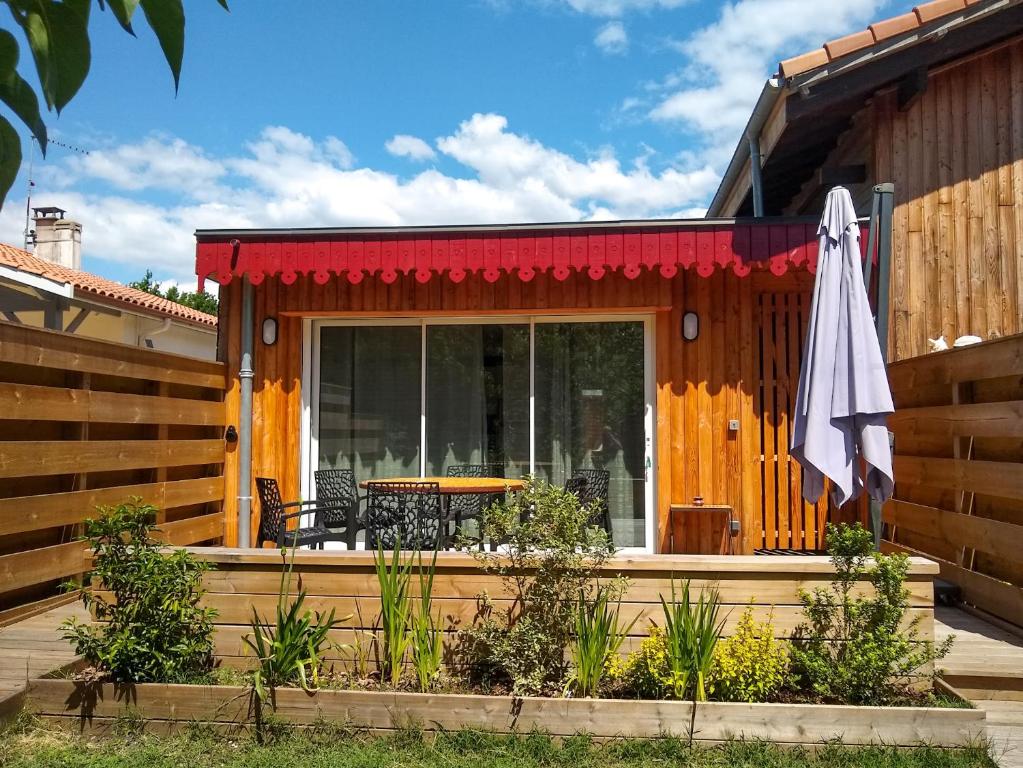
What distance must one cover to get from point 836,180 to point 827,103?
3.26 ft

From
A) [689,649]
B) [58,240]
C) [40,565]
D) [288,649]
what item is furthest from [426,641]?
[58,240]

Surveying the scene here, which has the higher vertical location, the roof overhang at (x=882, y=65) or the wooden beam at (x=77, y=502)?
the roof overhang at (x=882, y=65)

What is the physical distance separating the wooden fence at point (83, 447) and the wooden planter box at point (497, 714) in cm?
171

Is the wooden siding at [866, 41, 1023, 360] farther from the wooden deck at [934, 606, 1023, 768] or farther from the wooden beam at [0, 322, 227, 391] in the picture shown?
the wooden beam at [0, 322, 227, 391]

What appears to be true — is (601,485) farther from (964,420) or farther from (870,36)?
(870,36)

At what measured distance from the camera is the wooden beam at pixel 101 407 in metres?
5.13

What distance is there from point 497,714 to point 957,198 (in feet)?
20.5

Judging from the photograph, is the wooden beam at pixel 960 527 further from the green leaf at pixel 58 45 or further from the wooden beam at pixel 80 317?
the wooden beam at pixel 80 317

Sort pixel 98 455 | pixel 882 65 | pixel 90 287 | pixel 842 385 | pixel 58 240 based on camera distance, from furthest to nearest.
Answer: pixel 58 240, pixel 90 287, pixel 882 65, pixel 98 455, pixel 842 385

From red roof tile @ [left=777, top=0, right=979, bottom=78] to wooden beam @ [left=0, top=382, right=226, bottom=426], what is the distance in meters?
5.73

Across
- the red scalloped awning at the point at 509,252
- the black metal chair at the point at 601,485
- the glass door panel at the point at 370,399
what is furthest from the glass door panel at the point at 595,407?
the glass door panel at the point at 370,399

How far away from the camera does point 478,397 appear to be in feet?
25.4

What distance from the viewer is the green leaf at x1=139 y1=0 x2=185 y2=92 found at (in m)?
0.78

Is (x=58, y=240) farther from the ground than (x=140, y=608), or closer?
farther from the ground
